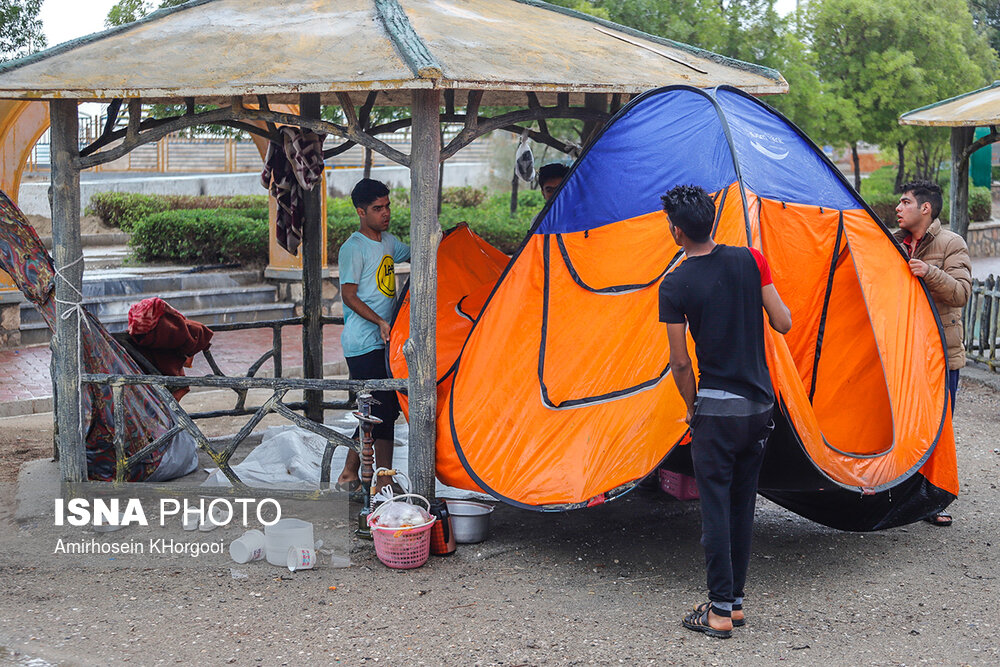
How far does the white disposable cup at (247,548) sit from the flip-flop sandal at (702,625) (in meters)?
2.12

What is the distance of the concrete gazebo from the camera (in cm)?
989

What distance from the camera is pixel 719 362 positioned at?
3967mm

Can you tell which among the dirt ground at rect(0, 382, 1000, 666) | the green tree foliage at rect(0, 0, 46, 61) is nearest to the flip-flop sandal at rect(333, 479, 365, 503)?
the dirt ground at rect(0, 382, 1000, 666)

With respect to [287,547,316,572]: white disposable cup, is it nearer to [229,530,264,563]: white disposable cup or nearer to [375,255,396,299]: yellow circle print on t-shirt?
[229,530,264,563]: white disposable cup

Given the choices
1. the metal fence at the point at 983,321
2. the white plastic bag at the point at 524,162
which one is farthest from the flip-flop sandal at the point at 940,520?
the metal fence at the point at 983,321

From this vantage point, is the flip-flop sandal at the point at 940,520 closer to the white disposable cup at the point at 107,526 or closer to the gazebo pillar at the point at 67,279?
the white disposable cup at the point at 107,526

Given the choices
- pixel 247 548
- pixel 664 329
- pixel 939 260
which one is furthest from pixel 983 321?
pixel 247 548

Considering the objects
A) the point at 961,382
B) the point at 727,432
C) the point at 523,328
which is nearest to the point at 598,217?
the point at 523,328

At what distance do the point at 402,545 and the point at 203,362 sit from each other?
21.4 ft

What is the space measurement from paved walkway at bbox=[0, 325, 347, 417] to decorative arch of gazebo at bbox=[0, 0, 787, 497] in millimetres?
2972

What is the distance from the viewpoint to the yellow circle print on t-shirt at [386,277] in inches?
227

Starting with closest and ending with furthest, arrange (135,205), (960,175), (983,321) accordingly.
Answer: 1. (983,321)
2. (960,175)
3. (135,205)

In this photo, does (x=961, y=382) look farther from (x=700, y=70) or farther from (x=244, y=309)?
(x=244, y=309)

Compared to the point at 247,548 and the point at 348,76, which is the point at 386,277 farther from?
the point at 247,548
